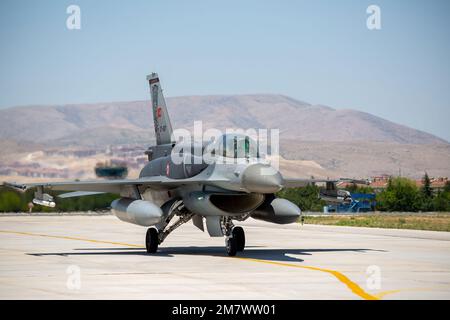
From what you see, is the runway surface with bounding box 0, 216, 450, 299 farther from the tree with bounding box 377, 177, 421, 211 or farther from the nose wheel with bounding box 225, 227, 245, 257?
the tree with bounding box 377, 177, 421, 211

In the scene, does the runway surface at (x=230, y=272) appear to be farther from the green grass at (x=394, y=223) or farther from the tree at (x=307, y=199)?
the tree at (x=307, y=199)

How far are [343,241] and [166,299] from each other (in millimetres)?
18706

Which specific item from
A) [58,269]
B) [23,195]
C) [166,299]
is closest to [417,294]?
[166,299]

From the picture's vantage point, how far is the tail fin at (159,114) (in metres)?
26.7

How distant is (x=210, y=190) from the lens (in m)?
22.3

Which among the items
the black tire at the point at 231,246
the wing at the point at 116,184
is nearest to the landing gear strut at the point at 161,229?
the wing at the point at 116,184

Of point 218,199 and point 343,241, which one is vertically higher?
point 218,199

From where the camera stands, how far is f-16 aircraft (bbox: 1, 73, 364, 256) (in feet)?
68.4

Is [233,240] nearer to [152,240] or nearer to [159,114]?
[152,240]

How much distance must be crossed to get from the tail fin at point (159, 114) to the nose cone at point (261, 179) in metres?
6.74

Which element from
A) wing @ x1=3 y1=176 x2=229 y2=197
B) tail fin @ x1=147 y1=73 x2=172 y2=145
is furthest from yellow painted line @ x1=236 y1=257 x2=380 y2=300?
tail fin @ x1=147 y1=73 x2=172 y2=145

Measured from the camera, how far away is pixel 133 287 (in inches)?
580
